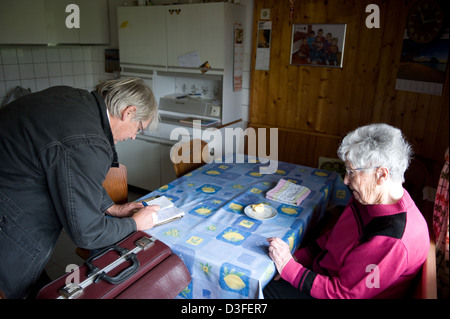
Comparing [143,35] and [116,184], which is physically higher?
[143,35]

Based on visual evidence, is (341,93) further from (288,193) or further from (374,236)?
(374,236)

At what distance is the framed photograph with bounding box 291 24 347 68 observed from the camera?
2.72 metres

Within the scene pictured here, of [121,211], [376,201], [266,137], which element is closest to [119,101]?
[121,211]

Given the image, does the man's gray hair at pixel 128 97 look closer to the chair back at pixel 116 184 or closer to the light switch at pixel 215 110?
the chair back at pixel 116 184

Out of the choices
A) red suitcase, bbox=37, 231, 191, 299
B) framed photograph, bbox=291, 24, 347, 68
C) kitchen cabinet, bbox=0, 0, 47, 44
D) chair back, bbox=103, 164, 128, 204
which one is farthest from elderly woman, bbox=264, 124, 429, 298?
kitchen cabinet, bbox=0, 0, 47, 44

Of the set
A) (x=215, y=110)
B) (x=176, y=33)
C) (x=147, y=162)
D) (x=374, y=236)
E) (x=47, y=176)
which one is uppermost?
(x=176, y=33)

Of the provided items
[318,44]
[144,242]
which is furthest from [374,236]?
[318,44]

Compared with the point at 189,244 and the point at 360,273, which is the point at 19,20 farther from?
the point at 360,273

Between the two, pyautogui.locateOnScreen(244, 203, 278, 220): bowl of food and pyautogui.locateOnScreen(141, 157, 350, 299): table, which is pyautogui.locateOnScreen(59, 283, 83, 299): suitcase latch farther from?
pyautogui.locateOnScreen(244, 203, 278, 220): bowl of food

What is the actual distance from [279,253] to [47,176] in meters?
0.87

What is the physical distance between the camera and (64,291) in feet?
3.36

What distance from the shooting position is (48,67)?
11.5 ft

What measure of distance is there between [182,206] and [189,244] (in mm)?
360
